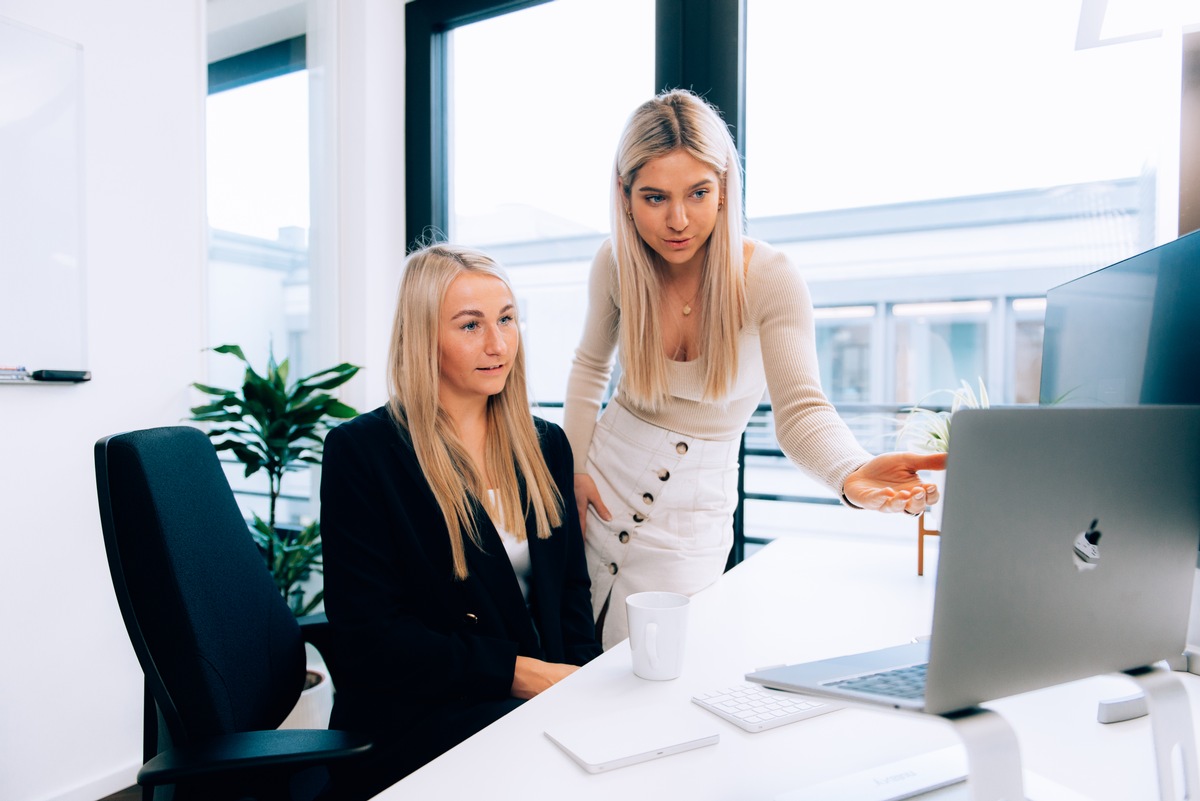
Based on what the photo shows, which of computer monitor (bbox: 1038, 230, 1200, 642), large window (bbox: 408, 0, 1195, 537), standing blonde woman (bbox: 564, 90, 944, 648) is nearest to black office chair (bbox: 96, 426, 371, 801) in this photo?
standing blonde woman (bbox: 564, 90, 944, 648)

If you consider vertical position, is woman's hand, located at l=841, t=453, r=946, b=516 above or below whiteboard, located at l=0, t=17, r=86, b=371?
below

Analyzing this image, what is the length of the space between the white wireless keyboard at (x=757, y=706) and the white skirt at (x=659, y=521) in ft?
1.86

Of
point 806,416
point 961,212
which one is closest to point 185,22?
point 806,416

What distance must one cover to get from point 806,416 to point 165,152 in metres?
2.11

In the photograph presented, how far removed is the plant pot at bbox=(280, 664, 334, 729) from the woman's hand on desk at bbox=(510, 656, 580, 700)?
47.5 inches

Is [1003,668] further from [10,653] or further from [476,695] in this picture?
[10,653]

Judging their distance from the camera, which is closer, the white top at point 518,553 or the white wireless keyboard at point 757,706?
the white wireless keyboard at point 757,706

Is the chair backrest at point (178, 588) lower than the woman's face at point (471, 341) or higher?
lower

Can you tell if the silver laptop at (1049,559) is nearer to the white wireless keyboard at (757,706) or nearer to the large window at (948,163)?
the white wireless keyboard at (757,706)

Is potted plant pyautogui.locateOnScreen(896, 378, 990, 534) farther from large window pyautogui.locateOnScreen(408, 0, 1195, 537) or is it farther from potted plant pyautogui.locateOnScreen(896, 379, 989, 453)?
large window pyautogui.locateOnScreen(408, 0, 1195, 537)

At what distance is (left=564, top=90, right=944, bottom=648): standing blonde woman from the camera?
1367mm

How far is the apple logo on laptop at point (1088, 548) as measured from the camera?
1.89 ft

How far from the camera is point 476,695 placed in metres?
1.09

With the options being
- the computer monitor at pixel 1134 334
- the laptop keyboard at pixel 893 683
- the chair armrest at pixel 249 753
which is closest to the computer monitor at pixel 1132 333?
the computer monitor at pixel 1134 334
